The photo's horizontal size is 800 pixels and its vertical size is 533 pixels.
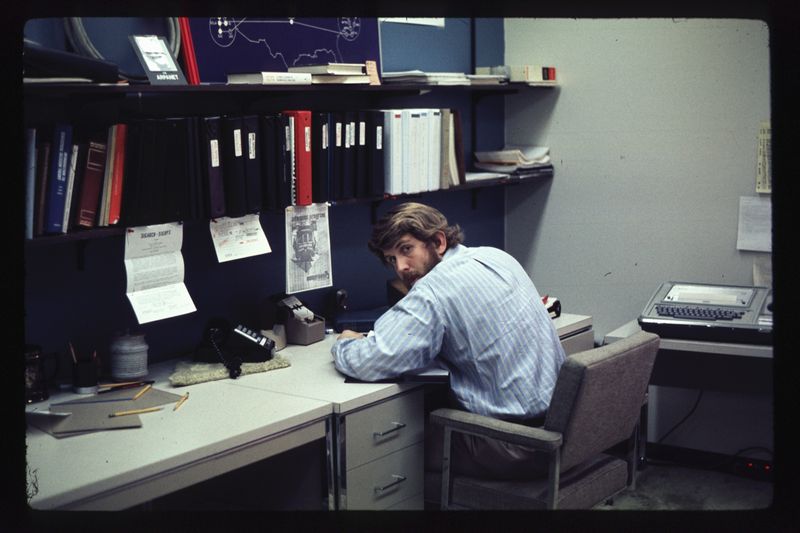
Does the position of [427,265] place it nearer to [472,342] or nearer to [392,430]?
[472,342]

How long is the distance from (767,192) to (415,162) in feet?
4.42

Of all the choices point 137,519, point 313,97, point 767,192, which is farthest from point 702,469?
point 137,519

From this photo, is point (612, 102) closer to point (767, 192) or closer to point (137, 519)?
point (767, 192)

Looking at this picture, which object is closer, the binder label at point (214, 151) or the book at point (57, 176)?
the book at point (57, 176)

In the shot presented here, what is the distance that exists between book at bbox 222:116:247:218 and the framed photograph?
0.61 ft

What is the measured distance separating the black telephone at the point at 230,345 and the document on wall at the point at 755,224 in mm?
1918

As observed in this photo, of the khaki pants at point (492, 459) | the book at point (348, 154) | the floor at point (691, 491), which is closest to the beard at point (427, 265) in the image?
the book at point (348, 154)

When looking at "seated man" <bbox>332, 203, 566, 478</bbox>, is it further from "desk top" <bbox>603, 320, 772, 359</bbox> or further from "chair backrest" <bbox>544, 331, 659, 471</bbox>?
"desk top" <bbox>603, 320, 772, 359</bbox>

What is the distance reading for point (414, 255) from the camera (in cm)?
276

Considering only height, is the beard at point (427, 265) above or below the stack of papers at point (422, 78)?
below

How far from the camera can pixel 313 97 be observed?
3117 mm

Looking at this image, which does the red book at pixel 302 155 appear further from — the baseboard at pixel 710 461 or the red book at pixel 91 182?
the baseboard at pixel 710 461

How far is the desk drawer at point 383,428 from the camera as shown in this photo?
2348 mm

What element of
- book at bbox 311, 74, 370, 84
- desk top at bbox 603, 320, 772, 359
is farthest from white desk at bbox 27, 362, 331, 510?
desk top at bbox 603, 320, 772, 359
